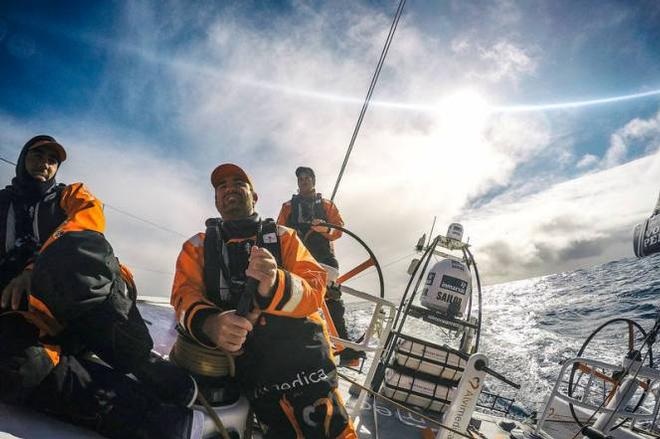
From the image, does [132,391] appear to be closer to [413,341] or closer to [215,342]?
[215,342]

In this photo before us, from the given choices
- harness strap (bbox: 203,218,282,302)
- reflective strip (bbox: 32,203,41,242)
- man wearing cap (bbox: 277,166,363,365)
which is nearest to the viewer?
harness strap (bbox: 203,218,282,302)

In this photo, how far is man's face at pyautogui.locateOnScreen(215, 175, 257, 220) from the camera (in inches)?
101

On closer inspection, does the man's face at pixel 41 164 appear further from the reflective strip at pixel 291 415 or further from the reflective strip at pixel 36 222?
the reflective strip at pixel 291 415

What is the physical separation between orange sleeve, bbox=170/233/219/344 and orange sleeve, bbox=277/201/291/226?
3591 millimetres

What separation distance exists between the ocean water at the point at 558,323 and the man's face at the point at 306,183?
84.1 ft

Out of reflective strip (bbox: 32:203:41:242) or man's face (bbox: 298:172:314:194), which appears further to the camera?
man's face (bbox: 298:172:314:194)

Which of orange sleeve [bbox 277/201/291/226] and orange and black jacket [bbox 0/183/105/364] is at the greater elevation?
orange sleeve [bbox 277/201/291/226]

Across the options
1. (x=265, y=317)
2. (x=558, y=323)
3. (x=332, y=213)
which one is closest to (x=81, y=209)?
(x=265, y=317)

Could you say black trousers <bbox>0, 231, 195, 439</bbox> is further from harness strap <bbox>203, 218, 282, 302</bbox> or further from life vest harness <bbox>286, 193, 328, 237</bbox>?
life vest harness <bbox>286, 193, 328, 237</bbox>

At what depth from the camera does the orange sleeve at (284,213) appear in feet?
20.0

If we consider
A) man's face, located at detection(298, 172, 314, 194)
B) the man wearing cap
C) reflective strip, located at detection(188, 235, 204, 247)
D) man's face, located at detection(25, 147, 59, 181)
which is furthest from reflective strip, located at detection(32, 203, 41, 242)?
man's face, located at detection(298, 172, 314, 194)

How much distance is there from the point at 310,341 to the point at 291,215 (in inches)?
152

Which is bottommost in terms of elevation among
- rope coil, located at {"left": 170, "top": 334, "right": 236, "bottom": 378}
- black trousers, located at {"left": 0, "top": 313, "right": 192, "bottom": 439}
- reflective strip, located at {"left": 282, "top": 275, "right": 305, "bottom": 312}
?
black trousers, located at {"left": 0, "top": 313, "right": 192, "bottom": 439}

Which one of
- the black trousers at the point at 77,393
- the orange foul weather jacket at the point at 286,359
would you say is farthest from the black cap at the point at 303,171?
the black trousers at the point at 77,393
